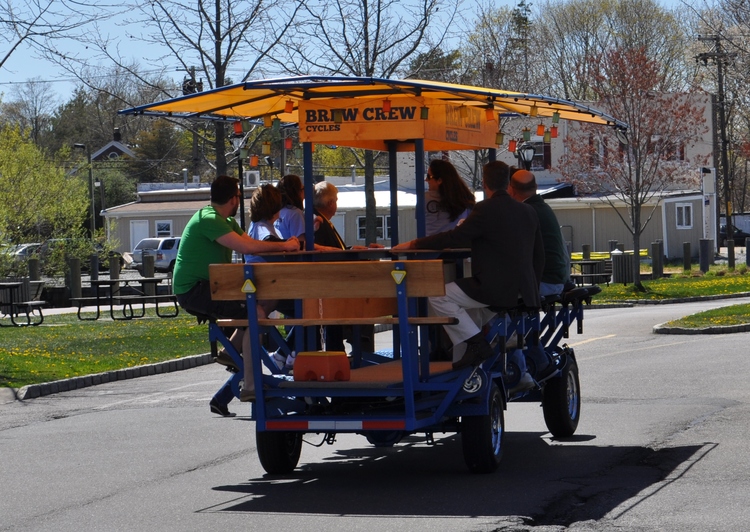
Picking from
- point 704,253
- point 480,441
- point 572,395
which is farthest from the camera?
point 704,253

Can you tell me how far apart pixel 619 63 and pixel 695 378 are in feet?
92.3

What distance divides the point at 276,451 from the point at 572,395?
2863 millimetres

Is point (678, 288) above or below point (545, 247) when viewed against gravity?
below

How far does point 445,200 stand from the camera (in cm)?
1038

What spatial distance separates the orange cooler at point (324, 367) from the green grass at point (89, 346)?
771cm

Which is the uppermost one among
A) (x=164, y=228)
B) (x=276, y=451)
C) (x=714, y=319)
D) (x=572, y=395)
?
(x=164, y=228)

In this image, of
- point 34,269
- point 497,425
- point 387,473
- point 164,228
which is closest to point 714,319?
point 497,425

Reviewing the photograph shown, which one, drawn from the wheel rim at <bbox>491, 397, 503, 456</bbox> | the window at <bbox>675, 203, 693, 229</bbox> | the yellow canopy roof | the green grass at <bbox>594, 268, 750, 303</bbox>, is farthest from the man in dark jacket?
the window at <bbox>675, 203, 693, 229</bbox>

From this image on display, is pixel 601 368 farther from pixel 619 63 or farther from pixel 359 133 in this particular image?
pixel 619 63

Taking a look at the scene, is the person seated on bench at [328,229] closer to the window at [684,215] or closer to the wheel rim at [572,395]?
the wheel rim at [572,395]

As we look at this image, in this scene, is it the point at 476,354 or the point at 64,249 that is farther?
the point at 64,249

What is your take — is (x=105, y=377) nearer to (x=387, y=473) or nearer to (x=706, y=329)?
(x=387, y=473)

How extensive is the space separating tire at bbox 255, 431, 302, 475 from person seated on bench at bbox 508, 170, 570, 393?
213 cm

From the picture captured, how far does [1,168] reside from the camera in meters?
49.3
